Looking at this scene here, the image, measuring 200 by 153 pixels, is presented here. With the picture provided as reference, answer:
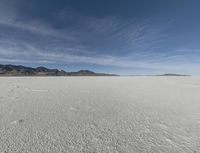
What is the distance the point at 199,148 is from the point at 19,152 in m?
2.40

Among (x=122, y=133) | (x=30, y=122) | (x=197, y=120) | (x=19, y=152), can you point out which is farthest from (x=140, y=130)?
(x=30, y=122)

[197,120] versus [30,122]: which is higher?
[197,120]

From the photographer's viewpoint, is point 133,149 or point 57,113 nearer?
point 133,149

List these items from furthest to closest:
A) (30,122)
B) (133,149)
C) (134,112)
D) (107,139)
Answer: (134,112) < (30,122) < (107,139) < (133,149)

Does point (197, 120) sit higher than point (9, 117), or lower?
higher

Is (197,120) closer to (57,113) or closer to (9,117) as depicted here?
(57,113)

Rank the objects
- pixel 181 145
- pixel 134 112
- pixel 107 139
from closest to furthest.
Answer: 1. pixel 181 145
2. pixel 107 139
3. pixel 134 112

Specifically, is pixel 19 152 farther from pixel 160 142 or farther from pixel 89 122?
pixel 160 142

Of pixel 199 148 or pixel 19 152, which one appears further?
pixel 199 148

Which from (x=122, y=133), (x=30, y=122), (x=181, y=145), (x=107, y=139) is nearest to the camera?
(x=181, y=145)

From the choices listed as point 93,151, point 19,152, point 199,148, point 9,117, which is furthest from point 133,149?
point 9,117

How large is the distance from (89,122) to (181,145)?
62.9 inches

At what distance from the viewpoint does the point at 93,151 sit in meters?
1.70

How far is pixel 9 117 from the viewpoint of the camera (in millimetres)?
2771
